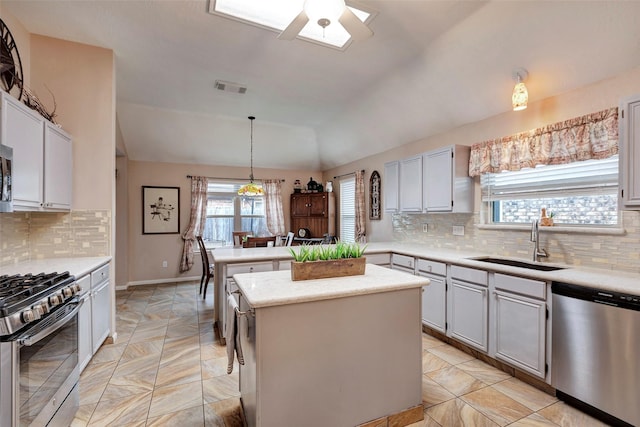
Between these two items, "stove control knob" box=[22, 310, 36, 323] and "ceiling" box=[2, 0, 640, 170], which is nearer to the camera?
"stove control knob" box=[22, 310, 36, 323]

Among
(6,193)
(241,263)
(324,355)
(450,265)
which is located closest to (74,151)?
(6,193)

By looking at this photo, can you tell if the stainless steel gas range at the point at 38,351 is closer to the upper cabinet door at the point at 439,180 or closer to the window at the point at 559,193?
the upper cabinet door at the point at 439,180

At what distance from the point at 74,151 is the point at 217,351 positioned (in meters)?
2.46

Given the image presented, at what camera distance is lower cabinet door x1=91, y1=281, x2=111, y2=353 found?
108 inches

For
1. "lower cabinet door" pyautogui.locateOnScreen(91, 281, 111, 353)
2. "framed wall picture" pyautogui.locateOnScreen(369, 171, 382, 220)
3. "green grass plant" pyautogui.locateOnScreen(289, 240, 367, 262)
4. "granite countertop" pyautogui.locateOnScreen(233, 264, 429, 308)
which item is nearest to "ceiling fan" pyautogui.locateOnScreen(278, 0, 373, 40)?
"green grass plant" pyautogui.locateOnScreen(289, 240, 367, 262)

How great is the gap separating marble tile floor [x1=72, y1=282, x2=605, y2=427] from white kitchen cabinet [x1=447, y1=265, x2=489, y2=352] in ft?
0.72

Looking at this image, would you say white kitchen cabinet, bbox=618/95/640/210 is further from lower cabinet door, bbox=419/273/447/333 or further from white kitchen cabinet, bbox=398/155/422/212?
white kitchen cabinet, bbox=398/155/422/212

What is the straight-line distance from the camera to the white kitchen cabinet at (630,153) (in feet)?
6.45

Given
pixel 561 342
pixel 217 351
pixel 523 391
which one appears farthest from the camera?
pixel 217 351

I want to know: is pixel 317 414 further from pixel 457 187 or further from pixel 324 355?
pixel 457 187

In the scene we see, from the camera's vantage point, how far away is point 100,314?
2.88m

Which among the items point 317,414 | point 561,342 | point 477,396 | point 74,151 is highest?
point 74,151

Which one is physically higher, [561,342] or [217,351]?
[561,342]

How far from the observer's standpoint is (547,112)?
2828mm
